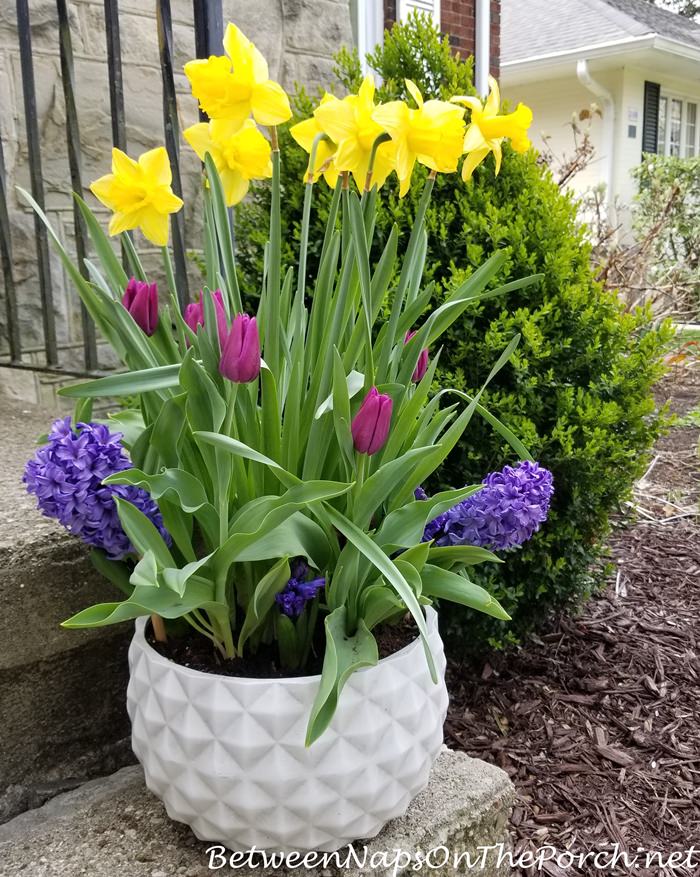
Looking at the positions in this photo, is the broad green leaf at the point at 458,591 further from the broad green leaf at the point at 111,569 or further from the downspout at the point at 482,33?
the downspout at the point at 482,33

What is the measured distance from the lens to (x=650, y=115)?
12445 millimetres

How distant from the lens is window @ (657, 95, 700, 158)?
1327cm

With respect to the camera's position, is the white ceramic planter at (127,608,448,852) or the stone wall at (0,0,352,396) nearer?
the white ceramic planter at (127,608,448,852)

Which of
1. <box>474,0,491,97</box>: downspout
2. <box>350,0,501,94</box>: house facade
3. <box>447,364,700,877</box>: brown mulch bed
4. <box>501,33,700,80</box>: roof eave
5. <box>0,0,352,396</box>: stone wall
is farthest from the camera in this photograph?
<box>501,33,700,80</box>: roof eave

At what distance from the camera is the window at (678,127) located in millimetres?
13266

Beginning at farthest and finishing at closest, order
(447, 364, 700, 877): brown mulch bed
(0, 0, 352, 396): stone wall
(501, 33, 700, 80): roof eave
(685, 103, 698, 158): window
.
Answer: (685, 103, 698, 158): window < (501, 33, 700, 80): roof eave < (0, 0, 352, 396): stone wall < (447, 364, 700, 877): brown mulch bed

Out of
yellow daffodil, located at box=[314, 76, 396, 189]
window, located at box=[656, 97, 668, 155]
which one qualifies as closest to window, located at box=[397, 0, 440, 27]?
yellow daffodil, located at box=[314, 76, 396, 189]

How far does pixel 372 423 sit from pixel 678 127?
14987 mm

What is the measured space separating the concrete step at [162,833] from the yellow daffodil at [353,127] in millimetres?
904

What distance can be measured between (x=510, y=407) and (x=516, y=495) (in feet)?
1.97

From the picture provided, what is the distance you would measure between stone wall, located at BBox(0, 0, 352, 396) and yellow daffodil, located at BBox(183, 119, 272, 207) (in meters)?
1.28

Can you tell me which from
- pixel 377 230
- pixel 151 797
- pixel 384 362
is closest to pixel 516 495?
pixel 384 362

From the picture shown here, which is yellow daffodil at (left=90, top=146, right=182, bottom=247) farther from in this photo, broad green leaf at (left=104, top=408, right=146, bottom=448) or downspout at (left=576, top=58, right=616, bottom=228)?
downspout at (left=576, top=58, right=616, bottom=228)

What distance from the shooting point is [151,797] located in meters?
1.25
